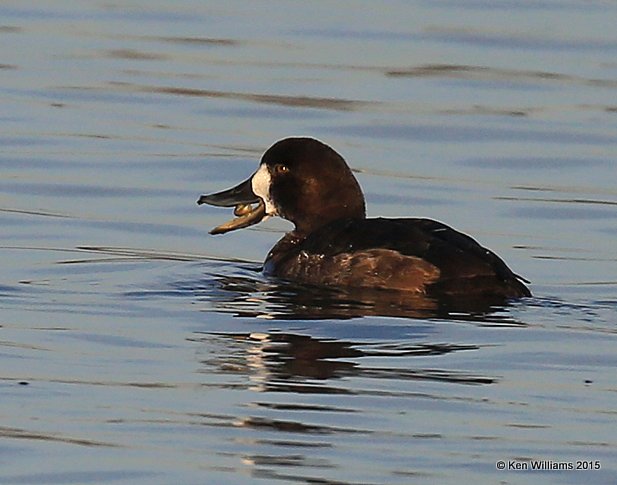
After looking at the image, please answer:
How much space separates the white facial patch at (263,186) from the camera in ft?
31.9

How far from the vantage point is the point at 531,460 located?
5746 mm

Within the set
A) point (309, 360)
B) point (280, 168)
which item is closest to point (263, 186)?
point (280, 168)

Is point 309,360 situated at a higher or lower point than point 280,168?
lower

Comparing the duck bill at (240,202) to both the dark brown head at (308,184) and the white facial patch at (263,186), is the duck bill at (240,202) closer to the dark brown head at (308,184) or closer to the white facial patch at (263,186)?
the white facial patch at (263,186)

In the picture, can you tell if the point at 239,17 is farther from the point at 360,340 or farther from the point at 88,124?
the point at 360,340

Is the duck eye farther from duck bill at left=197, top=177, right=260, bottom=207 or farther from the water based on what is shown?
the water

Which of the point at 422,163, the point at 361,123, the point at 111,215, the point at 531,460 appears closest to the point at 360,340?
the point at 531,460

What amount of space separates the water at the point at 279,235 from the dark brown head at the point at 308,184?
46cm

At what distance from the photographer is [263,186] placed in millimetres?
9781

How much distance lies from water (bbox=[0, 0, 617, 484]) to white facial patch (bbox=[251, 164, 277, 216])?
34 cm

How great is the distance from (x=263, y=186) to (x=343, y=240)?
1.14m

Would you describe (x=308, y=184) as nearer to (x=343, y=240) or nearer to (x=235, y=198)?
(x=235, y=198)

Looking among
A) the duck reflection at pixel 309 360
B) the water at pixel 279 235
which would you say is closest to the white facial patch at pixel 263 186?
the water at pixel 279 235

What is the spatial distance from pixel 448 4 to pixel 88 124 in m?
5.48
